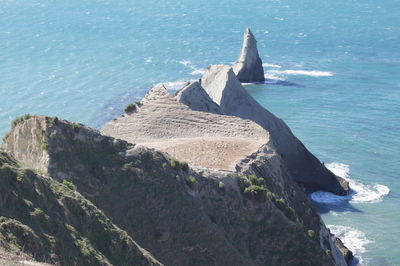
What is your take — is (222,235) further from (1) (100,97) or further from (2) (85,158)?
(1) (100,97)

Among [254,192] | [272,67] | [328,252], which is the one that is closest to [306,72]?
[272,67]

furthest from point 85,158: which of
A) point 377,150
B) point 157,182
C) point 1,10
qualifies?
point 1,10

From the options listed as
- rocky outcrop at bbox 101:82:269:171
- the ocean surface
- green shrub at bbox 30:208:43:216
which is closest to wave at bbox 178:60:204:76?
the ocean surface

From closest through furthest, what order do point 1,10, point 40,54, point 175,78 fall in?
point 175,78 < point 40,54 < point 1,10

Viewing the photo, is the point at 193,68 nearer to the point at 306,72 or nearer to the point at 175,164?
the point at 306,72

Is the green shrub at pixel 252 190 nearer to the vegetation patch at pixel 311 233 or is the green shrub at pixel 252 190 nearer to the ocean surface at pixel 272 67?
the vegetation patch at pixel 311 233

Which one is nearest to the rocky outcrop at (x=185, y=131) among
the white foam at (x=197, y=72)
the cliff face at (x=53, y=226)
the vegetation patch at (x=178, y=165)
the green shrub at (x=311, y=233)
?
the vegetation patch at (x=178, y=165)

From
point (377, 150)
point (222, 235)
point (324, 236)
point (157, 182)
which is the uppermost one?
point (157, 182)

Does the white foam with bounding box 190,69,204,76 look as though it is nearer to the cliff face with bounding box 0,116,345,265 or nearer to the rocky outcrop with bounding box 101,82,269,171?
the rocky outcrop with bounding box 101,82,269,171
